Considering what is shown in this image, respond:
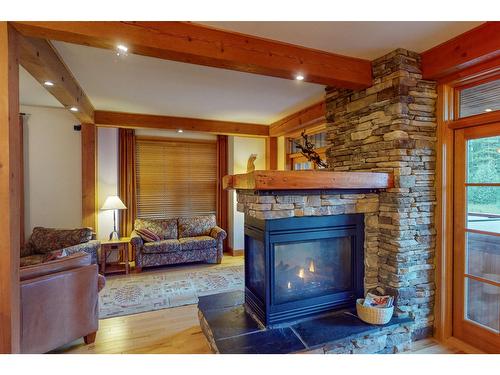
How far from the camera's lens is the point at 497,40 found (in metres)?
1.86

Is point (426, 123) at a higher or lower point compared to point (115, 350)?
higher

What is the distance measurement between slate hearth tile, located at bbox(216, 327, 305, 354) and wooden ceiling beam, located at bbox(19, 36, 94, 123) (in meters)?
2.66

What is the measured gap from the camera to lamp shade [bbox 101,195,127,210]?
4.46m

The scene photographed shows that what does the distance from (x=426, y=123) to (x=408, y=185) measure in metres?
0.62

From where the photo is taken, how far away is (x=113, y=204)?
14.8 ft

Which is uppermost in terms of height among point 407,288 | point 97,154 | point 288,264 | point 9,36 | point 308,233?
point 9,36

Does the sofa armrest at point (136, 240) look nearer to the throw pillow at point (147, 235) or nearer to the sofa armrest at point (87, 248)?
the throw pillow at point (147, 235)

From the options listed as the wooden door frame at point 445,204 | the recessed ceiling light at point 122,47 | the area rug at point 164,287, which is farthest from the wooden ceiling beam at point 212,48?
the area rug at point 164,287

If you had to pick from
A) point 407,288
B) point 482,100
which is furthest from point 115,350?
point 482,100

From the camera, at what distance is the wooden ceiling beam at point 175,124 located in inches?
179

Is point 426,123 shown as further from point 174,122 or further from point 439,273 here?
point 174,122

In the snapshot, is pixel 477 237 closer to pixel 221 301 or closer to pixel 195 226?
pixel 221 301

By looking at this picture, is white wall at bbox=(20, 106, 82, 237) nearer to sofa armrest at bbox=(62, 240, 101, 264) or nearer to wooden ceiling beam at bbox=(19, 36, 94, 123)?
sofa armrest at bbox=(62, 240, 101, 264)

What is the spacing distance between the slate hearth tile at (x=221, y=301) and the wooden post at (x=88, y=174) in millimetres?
3023
